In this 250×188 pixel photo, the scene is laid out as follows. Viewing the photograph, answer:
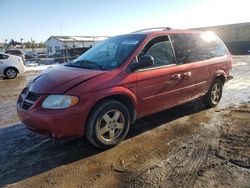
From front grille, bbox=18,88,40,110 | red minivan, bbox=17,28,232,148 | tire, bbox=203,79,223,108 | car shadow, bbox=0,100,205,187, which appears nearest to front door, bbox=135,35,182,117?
red minivan, bbox=17,28,232,148

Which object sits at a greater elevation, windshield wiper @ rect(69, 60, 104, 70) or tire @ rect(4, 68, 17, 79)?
windshield wiper @ rect(69, 60, 104, 70)

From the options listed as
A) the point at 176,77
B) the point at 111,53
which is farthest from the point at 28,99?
the point at 176,77

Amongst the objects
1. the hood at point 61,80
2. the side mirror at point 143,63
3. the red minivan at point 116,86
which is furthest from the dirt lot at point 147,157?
the side mirror at point 143,63

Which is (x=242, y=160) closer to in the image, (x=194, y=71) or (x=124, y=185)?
(x=124, y=185)

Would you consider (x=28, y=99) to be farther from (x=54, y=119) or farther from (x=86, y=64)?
(x=86, y=64)

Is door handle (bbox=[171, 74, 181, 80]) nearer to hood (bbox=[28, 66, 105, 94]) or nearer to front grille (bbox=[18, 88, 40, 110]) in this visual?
hood (bbox=[28, 66, 105, 94])

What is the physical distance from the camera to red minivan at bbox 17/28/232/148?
149 inches

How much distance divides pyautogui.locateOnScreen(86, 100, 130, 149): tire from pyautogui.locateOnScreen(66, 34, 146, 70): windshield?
68cm

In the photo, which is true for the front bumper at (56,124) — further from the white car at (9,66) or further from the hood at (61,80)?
the white car at (9,66)

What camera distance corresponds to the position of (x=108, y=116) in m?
4.15

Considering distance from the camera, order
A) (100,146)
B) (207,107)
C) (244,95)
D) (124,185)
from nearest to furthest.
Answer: (124,185) < (100,146) < (207,107) < (244,95)

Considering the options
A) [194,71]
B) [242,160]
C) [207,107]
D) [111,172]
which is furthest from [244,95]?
[111,172]

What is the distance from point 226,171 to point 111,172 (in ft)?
4.80

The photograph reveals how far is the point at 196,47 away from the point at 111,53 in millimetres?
1977
